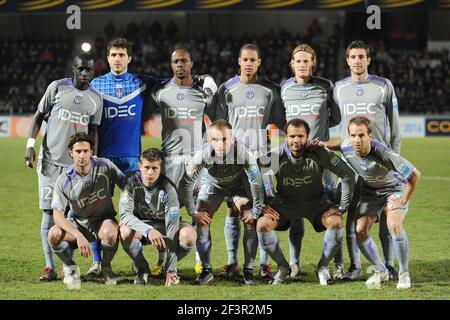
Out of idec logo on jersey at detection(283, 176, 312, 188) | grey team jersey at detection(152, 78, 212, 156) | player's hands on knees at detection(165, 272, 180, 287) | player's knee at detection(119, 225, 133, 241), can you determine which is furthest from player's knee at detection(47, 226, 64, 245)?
idec logo on jersey at detection(283, 176, 312, 188)

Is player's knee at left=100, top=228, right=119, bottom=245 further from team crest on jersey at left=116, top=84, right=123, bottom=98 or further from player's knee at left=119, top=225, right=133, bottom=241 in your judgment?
team crest on jersey at left=116, top=84, right=123, bottom=98

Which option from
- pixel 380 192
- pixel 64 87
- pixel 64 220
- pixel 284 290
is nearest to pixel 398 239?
pixel 380 192

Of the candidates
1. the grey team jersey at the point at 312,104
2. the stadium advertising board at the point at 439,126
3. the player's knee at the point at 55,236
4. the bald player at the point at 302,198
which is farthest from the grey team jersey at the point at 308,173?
the stadium advertising board at the point at 439,126

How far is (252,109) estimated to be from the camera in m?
7.31

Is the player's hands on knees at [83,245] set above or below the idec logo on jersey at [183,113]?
below

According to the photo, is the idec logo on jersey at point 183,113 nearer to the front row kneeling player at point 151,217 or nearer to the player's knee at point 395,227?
the front row kneeling player at point 151,217

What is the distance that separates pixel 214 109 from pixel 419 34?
73.4 ft

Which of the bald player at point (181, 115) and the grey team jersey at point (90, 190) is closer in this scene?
the grey team jersey at point (90, 190)

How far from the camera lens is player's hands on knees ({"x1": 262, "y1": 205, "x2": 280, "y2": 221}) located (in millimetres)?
6777

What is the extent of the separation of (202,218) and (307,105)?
1371 millimetres

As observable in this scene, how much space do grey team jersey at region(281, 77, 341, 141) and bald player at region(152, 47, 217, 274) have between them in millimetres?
686

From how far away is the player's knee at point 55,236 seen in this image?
6.61 m

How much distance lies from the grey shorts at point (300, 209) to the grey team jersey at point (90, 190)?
133 cm

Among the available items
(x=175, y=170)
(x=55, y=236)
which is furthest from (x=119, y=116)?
(x=55, y=236)
